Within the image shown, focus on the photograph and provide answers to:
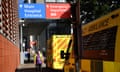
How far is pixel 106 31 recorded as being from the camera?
8.91 m

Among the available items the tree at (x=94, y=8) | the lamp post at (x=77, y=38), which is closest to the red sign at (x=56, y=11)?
the tree at (x=94, y=8)

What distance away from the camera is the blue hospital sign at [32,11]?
41875mm

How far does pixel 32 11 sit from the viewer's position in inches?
1658

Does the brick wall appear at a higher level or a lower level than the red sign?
lower

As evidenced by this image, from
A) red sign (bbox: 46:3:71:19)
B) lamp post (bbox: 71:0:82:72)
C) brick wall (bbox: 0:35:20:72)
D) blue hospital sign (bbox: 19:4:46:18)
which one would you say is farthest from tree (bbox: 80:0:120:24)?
lamp post (bbox: 71:0:82:72)

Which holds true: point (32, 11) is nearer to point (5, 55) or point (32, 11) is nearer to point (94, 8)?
point (94, 8)

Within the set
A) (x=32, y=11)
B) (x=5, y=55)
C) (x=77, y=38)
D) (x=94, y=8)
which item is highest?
(x=32, y=11)

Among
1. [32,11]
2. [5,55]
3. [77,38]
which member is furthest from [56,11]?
[77,38]

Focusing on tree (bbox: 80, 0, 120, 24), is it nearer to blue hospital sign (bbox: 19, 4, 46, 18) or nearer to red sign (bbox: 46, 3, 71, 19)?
red sign (bbox: 46, 3, 71, 19)

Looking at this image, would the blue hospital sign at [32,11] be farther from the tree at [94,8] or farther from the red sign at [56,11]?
the tree at [94,8]

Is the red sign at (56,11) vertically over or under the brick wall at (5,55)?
over

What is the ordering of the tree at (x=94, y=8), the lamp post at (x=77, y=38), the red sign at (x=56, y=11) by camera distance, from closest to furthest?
the lamp post at (x=77, y=38) < the tree at (x=94, y=8) < the red sign at (x=56, y=11)

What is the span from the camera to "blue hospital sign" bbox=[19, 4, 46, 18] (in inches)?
1649

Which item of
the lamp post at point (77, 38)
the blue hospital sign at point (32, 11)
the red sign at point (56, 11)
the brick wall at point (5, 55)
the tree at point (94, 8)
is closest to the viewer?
the lamp post at point (77, 38)
